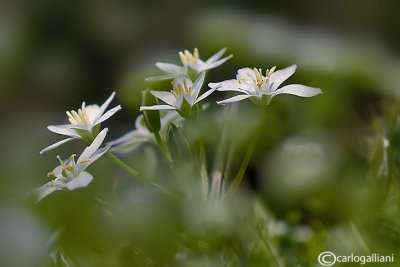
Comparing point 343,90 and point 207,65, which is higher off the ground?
point 207,65

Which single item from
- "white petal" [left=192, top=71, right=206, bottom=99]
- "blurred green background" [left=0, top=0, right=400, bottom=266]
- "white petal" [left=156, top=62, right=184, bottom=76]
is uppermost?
"white petal" [left=192, top=71, right=206, bottom=99]

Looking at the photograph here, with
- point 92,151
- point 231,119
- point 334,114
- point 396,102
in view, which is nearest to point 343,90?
point 334,114

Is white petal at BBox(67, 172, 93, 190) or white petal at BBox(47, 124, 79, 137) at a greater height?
white petal at BBox(67, 172, 93, 190)

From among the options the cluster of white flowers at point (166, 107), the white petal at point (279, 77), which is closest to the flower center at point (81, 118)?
the cluster of white flowers at point (166, 107)

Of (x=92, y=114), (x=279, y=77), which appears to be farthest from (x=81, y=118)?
(x=279, y=77)

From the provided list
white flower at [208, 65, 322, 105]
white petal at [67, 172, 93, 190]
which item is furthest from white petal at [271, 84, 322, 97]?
white petal at [67, 172, 93, 190]

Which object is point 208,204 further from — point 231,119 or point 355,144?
point 355,144

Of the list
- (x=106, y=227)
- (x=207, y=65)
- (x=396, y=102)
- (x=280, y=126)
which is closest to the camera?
(x=106, y=227)

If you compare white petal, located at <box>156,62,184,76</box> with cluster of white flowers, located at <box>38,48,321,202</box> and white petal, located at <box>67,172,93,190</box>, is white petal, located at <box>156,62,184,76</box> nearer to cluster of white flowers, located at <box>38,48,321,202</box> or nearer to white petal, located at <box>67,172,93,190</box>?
cluster of white flowers, located at <box>38,48,321,202</box>
